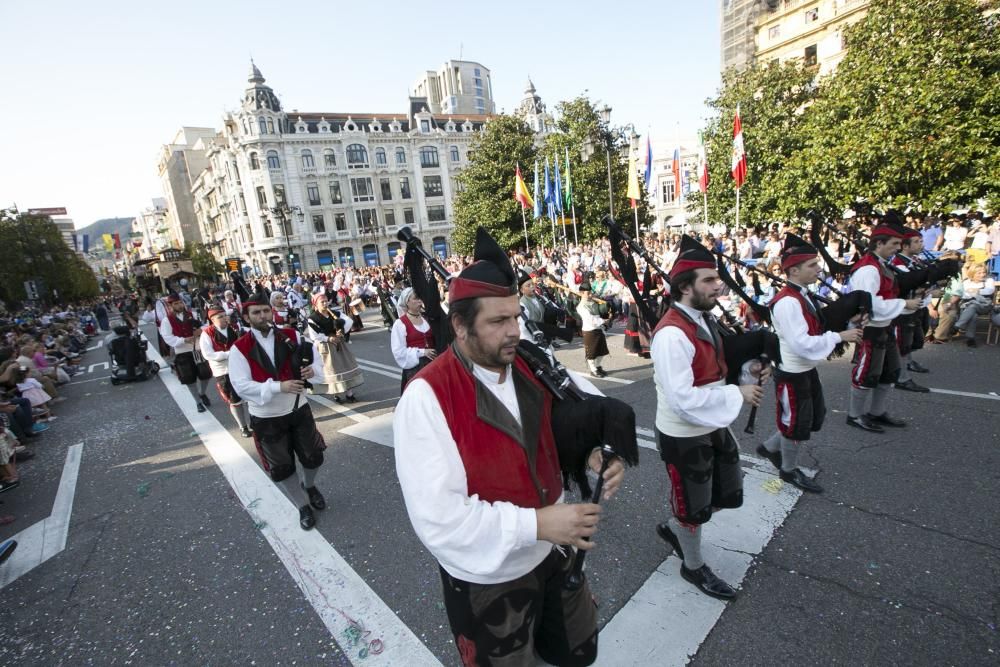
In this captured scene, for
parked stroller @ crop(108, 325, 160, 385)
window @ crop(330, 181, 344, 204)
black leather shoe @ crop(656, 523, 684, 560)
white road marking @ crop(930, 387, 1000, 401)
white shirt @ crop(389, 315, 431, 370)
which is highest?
window @ crop(330, 181, 344, 204)

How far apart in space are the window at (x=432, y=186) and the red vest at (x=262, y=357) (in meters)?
53.7

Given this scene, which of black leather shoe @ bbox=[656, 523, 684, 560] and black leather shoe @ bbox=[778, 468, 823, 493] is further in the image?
black leather shoe @ bbox=[778, 468, 823, 493]

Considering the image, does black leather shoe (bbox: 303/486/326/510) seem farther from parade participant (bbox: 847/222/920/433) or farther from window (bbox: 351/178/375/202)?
window (bbox: 351/178/375/202)

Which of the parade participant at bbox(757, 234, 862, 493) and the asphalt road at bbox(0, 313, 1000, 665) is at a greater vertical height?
the parade participant at bbox(757, 234, 862, 493)

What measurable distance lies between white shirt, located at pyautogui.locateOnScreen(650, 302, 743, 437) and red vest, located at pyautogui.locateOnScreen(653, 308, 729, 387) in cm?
3

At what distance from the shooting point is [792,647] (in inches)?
101

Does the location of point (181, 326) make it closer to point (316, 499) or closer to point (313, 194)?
point (316, 499)

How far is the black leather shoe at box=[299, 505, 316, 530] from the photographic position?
4297mm

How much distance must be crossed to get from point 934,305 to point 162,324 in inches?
540

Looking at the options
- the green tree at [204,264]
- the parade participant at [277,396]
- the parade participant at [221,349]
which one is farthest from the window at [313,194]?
the parade participant at [277,396]

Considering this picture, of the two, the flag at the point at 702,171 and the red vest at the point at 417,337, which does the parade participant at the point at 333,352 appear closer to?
the red vest at the point at 417,337

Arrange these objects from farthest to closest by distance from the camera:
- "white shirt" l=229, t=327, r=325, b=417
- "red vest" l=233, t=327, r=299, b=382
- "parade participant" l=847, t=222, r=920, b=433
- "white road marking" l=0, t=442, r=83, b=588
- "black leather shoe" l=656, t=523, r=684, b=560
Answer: "parade participant" l=847, t=222, r=920, b=433 → "white road marking" l=0, t=442, r=83, b=588 → "red vest" l=233, t=327, r=299, b=382 → "white shirt" l=229, t=327, r=325, b=417 → "black leather shoe" l=656, t=523, r=684, b=560

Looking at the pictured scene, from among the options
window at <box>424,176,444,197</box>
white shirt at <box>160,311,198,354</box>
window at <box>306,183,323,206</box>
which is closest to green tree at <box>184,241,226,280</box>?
window at <box>306,183,323,206</box>

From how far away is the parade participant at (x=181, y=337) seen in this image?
27.5 ft
